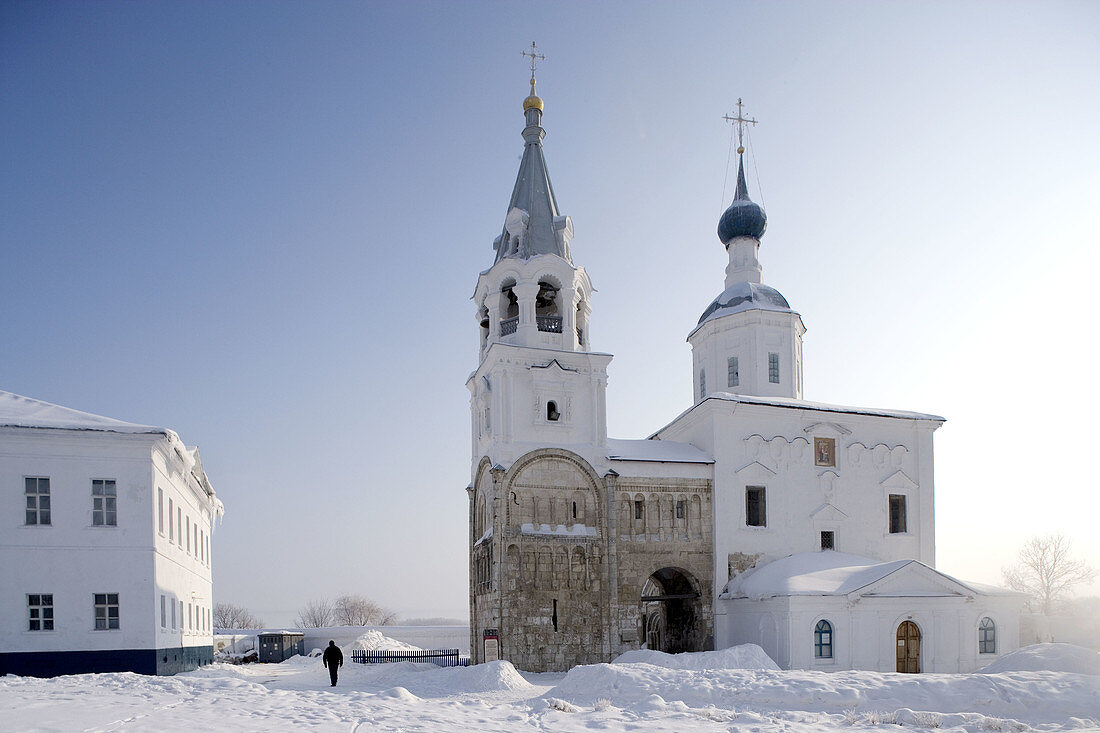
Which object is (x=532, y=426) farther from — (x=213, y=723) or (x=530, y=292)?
(x=213, y=723)

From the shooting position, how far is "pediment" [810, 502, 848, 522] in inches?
1123

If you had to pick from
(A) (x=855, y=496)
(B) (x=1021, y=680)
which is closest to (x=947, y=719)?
(B) (x=1021, y=680)

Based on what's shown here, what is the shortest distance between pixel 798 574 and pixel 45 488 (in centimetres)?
2053

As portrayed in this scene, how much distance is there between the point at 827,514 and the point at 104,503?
2216 centimetres

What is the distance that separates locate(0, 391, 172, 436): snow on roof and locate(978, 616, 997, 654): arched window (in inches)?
936

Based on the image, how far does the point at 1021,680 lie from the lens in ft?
49.5

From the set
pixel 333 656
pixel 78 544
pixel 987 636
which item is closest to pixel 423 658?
pixel 333 656

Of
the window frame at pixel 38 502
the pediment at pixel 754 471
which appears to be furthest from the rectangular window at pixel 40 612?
the pediment at pixel 754 471

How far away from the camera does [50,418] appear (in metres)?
20.3

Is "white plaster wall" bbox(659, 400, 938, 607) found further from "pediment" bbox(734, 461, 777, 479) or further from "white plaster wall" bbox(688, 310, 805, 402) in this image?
"white plaster wall" bbox(688, 310, 805, 402)

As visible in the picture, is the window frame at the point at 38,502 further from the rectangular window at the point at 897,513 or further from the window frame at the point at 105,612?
the rectangular window at the point at 897,513

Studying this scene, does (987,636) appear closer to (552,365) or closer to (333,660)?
(552,365)

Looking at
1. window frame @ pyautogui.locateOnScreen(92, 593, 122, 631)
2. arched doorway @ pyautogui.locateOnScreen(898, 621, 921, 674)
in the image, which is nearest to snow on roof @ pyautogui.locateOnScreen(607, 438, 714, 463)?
arched doorway @ pyautogui.locateOnScreen(898, 621, 921, 674)

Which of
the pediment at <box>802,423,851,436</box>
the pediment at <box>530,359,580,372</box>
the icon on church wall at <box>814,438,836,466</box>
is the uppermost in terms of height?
the pediment at <box>530,359,580,372</box>
